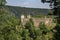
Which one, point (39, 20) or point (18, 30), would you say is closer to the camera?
point (18, 30)

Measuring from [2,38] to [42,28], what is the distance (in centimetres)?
972

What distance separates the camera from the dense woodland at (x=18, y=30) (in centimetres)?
1523

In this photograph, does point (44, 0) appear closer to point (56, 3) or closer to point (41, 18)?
point (56, 3)

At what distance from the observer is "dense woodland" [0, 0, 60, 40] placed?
15227mm

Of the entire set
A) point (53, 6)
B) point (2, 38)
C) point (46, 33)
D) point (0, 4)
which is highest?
point (53, 6)

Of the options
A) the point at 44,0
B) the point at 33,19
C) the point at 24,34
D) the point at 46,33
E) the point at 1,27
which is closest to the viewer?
the point at 44,0

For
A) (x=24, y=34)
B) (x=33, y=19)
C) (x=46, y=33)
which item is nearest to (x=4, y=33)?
(x=24, y=34)

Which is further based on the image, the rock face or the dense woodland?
the rock face

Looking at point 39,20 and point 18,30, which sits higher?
point 18,30

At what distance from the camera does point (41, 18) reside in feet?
90.9

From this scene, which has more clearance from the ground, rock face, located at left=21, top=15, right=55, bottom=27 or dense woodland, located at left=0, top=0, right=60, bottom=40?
dense woodland, located at left=0, top=0, right=60, bottom=40

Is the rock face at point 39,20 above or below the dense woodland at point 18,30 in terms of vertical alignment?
below

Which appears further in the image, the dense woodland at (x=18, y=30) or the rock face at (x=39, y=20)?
the rock face at (x=39, y=20)

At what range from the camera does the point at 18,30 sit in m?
19.7
